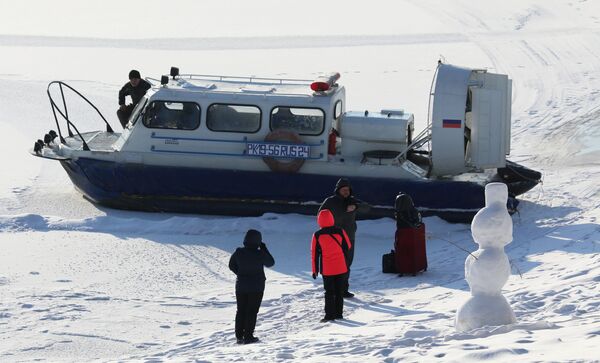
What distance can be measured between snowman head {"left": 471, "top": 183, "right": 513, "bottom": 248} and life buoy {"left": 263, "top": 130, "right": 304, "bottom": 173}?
212 inches

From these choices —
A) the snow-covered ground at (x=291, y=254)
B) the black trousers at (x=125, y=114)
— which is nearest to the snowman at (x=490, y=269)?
the snow-covered ground at (x=291, y=254)

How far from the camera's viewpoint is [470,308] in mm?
8906

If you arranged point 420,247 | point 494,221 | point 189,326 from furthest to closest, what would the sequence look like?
point 420,247 → point 189,326 → point 494,221

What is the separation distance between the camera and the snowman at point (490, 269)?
885 centimetres

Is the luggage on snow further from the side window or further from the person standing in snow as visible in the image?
the side window

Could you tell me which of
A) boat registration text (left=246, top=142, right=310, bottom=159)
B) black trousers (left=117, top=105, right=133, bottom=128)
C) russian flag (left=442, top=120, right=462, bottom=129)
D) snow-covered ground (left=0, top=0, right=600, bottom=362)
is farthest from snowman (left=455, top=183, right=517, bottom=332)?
black trousers (left=117, top=105, right=133, bottom=128)

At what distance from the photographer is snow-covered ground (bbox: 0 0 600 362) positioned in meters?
9.26

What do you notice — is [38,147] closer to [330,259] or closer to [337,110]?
[337,110]

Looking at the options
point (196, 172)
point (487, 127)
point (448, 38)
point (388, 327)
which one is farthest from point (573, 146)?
point (448, 38)

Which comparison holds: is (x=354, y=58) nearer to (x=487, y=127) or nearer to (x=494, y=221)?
(x=487, y=127)

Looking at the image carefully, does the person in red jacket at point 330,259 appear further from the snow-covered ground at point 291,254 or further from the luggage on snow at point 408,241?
the luggage on snow at point 408,241

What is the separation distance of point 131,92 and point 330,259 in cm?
609

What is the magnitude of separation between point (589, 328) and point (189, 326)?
3.81 metres

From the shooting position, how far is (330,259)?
34.2 feet
